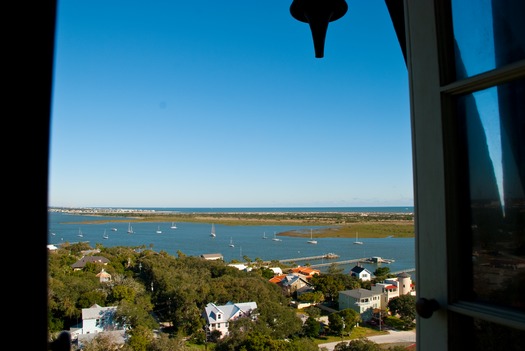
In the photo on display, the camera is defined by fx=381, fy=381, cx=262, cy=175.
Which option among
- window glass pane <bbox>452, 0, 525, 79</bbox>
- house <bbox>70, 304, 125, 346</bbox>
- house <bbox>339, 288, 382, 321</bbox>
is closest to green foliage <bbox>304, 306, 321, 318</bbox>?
house <bbox>339, 288, 382, 321</bbox>

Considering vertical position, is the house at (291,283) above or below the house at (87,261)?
below

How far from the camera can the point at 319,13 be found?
1.01 m

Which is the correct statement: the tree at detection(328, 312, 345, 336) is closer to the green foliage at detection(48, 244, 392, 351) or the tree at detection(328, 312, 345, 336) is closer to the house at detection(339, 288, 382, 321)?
the green foliage at detection(48, 244, 392, 351)

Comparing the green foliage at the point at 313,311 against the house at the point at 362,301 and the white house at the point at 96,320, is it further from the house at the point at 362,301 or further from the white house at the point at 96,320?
the white house at the point at 96,320

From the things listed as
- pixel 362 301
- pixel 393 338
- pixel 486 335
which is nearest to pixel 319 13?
pixel 486 335

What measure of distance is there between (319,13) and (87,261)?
49.5ft

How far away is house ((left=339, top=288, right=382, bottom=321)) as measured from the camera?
30.6 feet

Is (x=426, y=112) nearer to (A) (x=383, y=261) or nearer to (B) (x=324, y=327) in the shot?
(B) (x=324, y=327)

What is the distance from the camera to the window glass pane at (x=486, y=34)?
65cm

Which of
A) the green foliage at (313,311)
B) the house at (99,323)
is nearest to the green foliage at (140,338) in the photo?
the house at (99,323)

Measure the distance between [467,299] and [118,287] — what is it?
A: 38.7 ft

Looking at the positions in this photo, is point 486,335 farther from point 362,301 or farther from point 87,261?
point 87,261

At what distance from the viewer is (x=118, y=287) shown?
11117 millimetres

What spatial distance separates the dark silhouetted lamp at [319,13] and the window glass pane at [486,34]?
351mm
